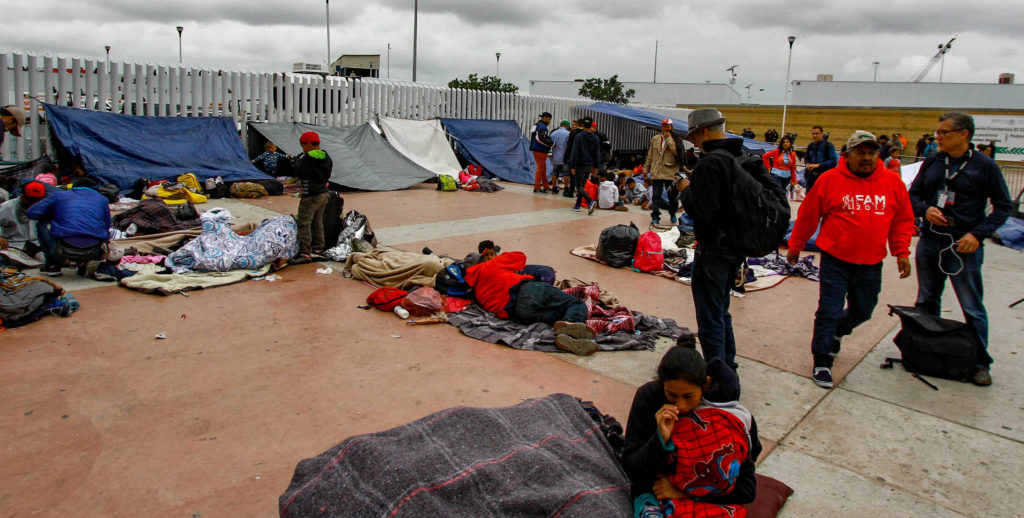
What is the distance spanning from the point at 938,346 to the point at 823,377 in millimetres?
875

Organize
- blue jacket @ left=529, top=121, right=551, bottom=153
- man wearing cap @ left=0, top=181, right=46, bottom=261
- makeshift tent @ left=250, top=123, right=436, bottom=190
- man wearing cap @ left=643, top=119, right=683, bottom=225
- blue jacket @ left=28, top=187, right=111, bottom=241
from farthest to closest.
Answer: blue jacket @ left=529, top=121, right=551, bottom=153 → makeshift tent @ left=250, top=123, right=436, bottom=190 → man wearing cap @ left=643, top=119, right=683, bottom=225 → man wearing cap @ left=0, top=181, right=46, bottom=261 → blue jacket @ left=28, top=187, right=111, bottom=241

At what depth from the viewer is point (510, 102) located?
1869 cm

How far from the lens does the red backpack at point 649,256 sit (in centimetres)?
745

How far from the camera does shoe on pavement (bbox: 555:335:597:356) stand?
472 cm

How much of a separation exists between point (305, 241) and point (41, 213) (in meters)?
2.45

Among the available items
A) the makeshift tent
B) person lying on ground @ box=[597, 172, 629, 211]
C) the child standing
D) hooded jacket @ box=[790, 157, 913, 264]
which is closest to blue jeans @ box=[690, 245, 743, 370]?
hooded jacket @ box=[790, 157, 913, 264]

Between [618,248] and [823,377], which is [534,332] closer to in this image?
[823,377]

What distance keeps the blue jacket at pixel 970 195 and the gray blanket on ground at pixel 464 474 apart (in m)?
3.32

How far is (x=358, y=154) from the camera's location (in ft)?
45.5

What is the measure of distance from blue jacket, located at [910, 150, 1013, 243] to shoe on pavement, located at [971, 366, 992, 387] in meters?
0.92

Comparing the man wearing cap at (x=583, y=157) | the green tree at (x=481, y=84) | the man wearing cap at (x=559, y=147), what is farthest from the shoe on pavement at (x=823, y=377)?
the green tree at (x=481, y=84)

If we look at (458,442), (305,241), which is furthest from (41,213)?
(458,442)

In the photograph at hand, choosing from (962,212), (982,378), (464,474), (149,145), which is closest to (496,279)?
(464,474)

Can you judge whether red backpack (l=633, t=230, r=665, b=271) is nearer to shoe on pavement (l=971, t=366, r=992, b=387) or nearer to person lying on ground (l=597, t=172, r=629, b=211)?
shoe on pavement (l=971, t=366, r=992, b=387)
